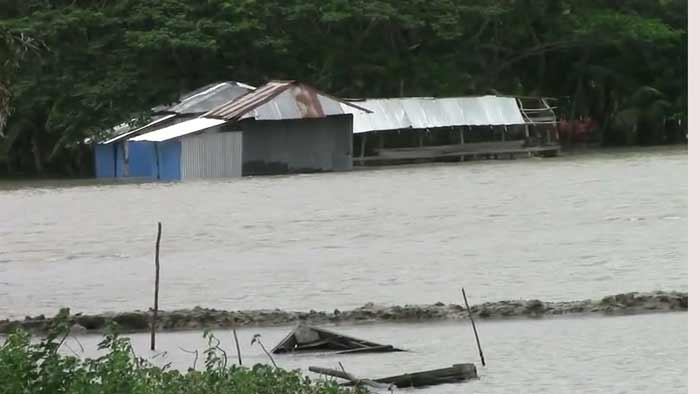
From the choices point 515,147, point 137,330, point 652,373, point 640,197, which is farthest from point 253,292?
point 515,147

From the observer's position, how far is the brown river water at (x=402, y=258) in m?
10.7

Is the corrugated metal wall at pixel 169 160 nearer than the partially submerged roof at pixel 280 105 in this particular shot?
Yes

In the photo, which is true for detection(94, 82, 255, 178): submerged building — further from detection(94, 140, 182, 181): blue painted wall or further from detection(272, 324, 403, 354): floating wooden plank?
detection(272, 324, 403, 354): floating wooden plank

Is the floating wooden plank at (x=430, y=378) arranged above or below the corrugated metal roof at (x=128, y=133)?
below

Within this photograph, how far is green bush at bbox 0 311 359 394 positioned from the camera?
611 centimetres

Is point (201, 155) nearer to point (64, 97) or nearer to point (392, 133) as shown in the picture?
point (64, 97)

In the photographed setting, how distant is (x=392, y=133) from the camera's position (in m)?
40.7

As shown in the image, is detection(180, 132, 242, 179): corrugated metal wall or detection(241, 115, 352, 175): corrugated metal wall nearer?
detection(180, 132, 242, 179): corrugated metal wall

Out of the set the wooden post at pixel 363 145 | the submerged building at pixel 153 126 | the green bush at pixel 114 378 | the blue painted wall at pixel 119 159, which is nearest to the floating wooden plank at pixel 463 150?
the wooden post at pixel 363 145

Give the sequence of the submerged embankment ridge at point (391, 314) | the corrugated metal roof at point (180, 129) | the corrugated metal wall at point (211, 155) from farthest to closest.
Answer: the corrugated metal wall at point (211, 155), the corrugated metal roof at point (180, 129), the submerged embankment ridge at point (391, 314)

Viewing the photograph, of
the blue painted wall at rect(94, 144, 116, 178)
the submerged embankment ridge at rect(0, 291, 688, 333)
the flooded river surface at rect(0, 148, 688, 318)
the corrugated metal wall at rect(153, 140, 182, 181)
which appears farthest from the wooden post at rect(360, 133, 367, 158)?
the submerged embankment ridge at rect(0, 291, 688, 333)

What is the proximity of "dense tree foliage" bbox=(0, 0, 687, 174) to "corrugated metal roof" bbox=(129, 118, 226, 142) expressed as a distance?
1.77 metres

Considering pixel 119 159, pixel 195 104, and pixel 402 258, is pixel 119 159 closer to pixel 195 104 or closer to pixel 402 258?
pixel 195 104

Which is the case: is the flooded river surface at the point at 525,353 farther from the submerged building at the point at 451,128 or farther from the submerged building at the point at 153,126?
the submerged building at the point at 451,128
